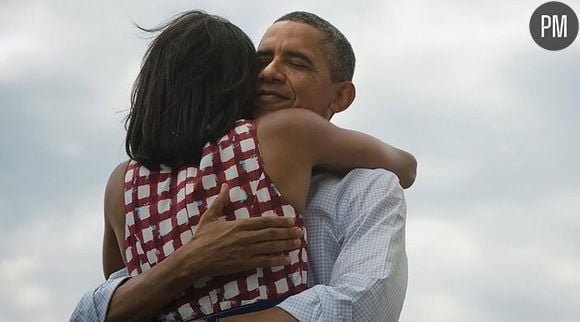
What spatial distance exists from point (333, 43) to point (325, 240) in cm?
104

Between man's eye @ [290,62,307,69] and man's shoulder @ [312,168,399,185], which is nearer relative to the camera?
man's shoulder @ [312,168,399,185]

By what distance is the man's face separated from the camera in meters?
3.40

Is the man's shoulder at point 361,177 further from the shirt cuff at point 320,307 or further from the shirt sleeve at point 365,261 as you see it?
the shirt cuff at point 320,307

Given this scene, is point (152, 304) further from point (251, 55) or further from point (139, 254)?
point (251, 55)

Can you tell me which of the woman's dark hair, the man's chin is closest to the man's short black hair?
the man's chin

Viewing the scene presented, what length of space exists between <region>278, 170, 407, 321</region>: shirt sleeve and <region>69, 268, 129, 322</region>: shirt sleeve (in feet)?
2.09

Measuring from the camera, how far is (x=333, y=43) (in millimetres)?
3676

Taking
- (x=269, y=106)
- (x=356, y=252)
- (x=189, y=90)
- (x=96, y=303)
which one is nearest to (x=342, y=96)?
(x=269, y=106)

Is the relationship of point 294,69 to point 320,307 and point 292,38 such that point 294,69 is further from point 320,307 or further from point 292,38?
point 320,307

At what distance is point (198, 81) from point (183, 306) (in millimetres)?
770

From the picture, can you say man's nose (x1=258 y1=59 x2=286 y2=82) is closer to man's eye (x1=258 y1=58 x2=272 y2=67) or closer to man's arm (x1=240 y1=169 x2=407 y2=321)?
man's eye (x1=258 y1=58 x2=272 y2=67)

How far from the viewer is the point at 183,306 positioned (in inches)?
109

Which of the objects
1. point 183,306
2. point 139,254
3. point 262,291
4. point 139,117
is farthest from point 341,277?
point 139,117

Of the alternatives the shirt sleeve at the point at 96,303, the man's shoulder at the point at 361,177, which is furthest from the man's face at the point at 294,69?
the shirt sleeve at the point at 96,303
